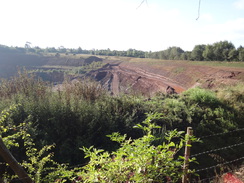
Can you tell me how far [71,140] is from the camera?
212 inches

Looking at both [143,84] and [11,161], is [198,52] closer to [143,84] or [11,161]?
[143,84]

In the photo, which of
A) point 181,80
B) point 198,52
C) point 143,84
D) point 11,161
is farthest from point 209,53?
point 11,161

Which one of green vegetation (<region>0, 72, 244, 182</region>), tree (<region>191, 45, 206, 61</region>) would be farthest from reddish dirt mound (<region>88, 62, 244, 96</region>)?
tree (<region>191, 45, 206, 61</region>)

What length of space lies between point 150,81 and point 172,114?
9.96m

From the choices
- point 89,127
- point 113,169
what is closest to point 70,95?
point 89,127

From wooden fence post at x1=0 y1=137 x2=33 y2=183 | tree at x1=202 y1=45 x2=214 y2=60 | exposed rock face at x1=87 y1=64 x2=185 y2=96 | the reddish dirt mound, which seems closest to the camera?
wooden fence post at x1=0 y1=137 x2=33 y2=183

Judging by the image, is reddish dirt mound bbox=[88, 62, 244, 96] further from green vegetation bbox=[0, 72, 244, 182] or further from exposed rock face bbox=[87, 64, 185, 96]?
green vegetation bbox=[0, 72, 244, 182]

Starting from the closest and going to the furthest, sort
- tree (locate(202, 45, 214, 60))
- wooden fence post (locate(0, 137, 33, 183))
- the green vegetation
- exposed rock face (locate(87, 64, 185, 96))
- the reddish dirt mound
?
1. wooden fence post (locate(0, 137, 33, 183))
2. the green vegetation
3. the reddish dirt mound
4. exposed rock face (locate(87, 64, 185, 96))
5. tree (locate(202, 45, 214, 60))

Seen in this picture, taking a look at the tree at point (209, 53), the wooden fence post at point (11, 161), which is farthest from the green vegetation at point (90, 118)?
the tree at point (209, 53)

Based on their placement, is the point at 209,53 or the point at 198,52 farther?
the point at 198,52

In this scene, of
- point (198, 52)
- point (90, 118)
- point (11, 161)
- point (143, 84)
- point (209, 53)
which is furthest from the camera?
point (198, 52)

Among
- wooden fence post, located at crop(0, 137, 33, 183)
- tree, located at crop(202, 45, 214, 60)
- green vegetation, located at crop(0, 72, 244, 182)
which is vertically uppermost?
tree, located at crop(202, 45, 214, 60)

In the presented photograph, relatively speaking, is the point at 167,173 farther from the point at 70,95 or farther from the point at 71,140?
the point at 70,95

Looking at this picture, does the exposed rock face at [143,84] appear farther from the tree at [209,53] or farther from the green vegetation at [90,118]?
the tree at [209,53]
